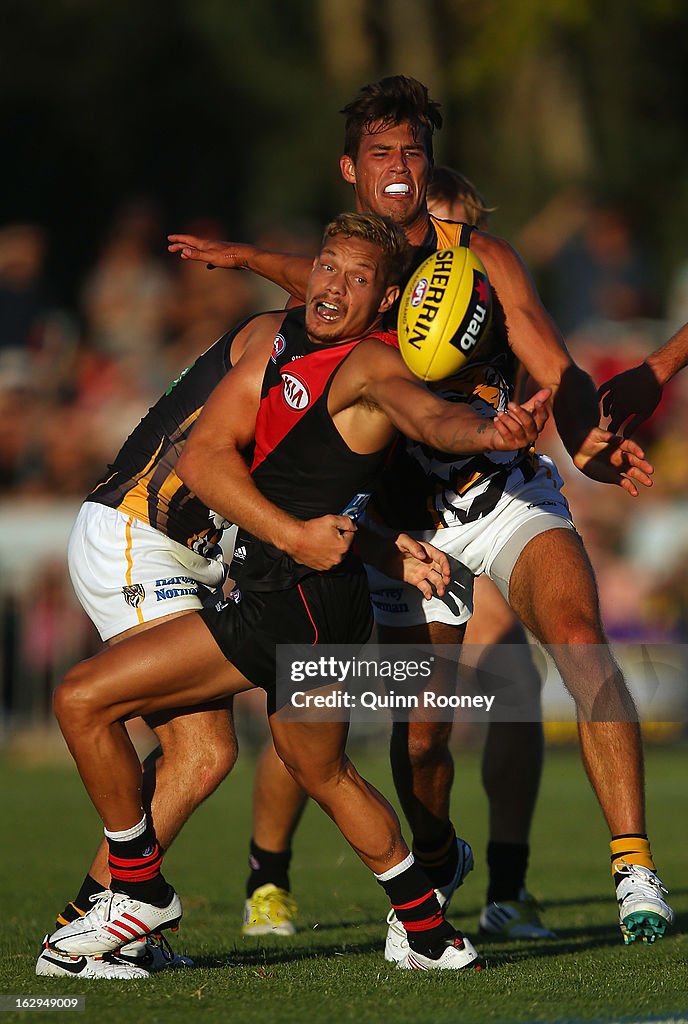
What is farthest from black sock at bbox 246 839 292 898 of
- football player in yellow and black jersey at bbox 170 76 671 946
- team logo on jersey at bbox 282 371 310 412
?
team logo on jersey at bbox 282 371 310 412

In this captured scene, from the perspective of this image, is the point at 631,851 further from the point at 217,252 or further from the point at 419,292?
the point at 217,252

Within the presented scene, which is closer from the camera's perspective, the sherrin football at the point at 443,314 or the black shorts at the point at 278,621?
the black shorts at the point at 278,621

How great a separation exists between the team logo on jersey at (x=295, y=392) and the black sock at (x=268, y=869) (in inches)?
96.1

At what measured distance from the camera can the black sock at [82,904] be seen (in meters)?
5.30

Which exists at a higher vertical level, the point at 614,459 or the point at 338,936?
the point at 614,459

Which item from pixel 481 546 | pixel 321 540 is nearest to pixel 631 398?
pixel 481 546

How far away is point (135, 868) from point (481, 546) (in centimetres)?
182

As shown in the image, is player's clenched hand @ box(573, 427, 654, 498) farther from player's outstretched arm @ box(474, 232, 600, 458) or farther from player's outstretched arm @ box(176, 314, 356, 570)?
player's outstretched arm @ box(176, 314, 356, 570)

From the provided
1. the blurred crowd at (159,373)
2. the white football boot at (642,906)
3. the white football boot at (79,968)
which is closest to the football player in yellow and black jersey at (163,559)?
the white football boot at (79,968)

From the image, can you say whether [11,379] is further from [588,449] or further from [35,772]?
[588,449]

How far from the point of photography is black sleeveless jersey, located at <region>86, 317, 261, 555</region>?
5742mm

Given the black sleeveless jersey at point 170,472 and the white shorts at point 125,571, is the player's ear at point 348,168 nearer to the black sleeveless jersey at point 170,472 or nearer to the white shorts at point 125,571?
the black sleeveless jersey at point 170,472

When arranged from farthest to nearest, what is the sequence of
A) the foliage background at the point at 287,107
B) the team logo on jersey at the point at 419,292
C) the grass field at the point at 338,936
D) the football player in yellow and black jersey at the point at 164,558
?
the foliage background at the point at 287,107
the football player in yellow and black jersey at the point at 164,558
the team logo on jersey at the point at 419,292
the grass field at the point at 338,936

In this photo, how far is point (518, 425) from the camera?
4.68m
